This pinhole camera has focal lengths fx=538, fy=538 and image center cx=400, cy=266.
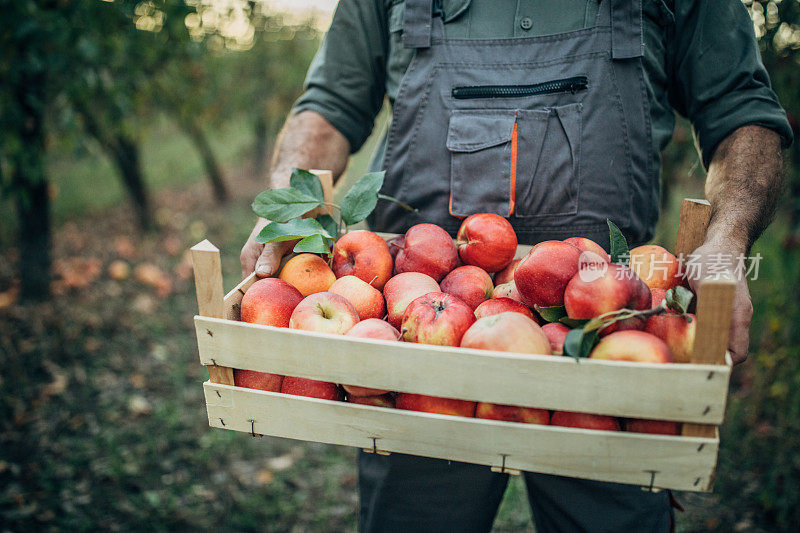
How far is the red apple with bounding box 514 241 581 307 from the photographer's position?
1.19 metres

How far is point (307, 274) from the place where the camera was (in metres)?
1.40

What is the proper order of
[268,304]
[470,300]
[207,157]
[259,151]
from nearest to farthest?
[268,304] → [470,300] → [207,157] → [259,151]

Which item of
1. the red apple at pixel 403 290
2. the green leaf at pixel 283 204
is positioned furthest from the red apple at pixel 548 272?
the green leaf at pixel 283 204

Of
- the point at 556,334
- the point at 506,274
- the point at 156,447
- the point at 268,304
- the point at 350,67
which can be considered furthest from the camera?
the point at 156,447

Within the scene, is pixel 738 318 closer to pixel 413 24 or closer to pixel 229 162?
Result: pixel 413 24

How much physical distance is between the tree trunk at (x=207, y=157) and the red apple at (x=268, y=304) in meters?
7.00

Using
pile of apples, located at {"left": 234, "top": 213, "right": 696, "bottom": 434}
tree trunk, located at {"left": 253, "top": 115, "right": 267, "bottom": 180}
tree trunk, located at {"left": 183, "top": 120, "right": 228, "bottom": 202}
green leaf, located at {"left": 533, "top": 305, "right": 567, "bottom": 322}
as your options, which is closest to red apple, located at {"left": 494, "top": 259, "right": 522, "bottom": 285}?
pile of apples, located at {"left": 234, "top": 213, "right": 696, "bottom": 434}

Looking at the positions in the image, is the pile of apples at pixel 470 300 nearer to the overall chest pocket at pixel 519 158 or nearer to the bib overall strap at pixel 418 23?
the overall chest pocket at pixel 519 158

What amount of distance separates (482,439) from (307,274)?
0.61 metres

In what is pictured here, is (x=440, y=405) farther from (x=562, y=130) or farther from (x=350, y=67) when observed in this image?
(x=350, y=67)

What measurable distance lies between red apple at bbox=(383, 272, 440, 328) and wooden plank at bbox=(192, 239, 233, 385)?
41cm

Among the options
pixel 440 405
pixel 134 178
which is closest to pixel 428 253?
pixel 440 405

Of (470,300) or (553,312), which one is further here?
(470,300)

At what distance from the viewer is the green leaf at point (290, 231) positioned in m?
1.36
